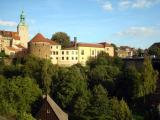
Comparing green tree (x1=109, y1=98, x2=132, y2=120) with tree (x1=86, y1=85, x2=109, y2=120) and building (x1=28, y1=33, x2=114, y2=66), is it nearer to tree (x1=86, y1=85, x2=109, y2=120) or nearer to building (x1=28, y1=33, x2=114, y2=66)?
tree (x1=86, y1=85, x2=109, y2=120)

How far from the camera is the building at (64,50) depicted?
76.9 metres

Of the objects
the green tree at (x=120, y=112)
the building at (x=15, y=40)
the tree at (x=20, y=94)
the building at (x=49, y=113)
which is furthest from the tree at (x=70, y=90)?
the building at (x=15, y=40)

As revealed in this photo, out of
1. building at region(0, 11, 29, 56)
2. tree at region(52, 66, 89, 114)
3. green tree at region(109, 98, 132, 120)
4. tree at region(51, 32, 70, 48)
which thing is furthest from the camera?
tree at region(51, 32, 70, 48)

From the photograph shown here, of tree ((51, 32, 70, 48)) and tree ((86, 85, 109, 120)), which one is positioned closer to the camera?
tree ((86, 85, 109, 120))

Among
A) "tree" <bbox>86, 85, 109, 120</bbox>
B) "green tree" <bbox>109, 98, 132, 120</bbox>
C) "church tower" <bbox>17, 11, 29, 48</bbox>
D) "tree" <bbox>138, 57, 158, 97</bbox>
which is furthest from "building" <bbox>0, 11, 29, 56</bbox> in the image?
"green tree" <bbox>109, 98, 132, 120</bbox>

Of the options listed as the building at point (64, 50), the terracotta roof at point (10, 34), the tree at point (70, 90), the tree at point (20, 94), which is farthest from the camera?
the terracotta roof at point (10, 34)

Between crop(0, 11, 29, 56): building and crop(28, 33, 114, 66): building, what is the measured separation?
6.45m

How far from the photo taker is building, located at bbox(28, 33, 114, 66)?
252 ft

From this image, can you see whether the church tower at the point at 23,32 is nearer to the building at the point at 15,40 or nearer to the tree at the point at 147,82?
the building at the point at 15,40

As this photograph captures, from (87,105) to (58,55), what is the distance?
119 feet

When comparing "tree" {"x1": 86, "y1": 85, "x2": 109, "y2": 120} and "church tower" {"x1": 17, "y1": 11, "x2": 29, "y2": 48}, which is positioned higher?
"church tower" {"x1": 17, "y1": 11, "x2": 29, "y2": 48}

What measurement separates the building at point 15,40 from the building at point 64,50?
6449 mm

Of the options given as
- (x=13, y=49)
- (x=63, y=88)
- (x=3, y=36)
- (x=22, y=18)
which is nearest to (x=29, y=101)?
(x=63, y=88)

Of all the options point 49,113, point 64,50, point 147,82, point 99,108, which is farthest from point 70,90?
point 64,50
